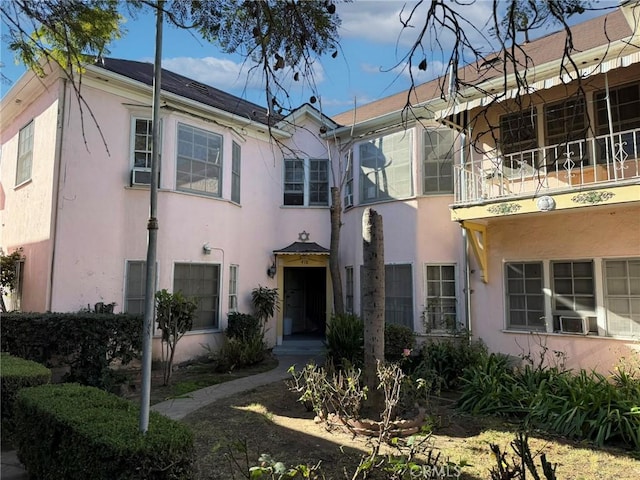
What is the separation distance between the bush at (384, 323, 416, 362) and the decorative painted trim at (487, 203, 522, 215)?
3476 millimetres

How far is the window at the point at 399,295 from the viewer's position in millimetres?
11938

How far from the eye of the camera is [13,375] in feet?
19.1

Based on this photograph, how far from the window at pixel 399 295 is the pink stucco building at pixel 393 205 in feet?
0.15

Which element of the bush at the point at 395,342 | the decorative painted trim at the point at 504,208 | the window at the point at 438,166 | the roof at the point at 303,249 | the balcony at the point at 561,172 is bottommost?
the bush at the point at 395,342

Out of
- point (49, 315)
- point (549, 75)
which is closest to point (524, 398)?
point (549, 75)

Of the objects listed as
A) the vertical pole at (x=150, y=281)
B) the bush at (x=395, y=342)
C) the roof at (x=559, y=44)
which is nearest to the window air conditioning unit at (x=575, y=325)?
the bush at (x=395, y=342)

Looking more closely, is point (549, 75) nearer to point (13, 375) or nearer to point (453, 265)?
point (453, 265)

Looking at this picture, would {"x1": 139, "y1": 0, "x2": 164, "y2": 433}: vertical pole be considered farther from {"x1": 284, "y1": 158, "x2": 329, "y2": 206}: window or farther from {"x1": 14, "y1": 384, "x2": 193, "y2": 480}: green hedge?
{"x1": 284, "y1": 158, "x2": 329, "y2": 206}: window


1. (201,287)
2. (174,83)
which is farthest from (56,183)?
(174,83)

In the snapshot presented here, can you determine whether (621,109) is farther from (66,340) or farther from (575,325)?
(66,340)

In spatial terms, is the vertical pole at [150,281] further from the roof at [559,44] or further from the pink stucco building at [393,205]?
the roof at [559,44]

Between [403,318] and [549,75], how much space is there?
22.7 ft

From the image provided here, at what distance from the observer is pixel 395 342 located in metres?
10.3

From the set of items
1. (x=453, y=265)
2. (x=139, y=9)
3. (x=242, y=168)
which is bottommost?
(x=453, y=265)
